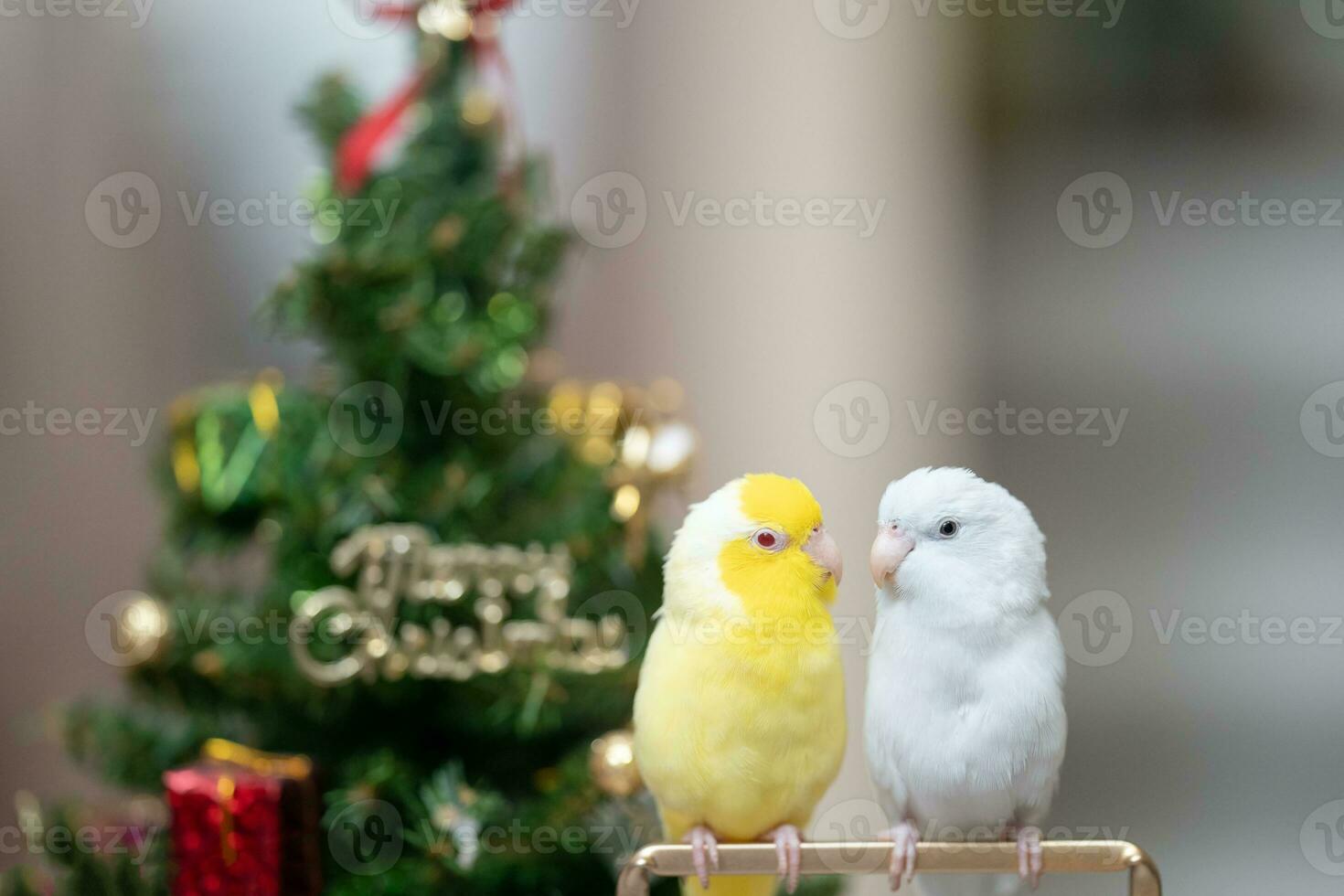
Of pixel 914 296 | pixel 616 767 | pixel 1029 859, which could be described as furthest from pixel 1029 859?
pixel 914 296

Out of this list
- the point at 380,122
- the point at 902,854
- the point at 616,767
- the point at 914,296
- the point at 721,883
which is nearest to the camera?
the point at 902,854

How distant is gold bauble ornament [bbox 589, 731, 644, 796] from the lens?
663 millimetres

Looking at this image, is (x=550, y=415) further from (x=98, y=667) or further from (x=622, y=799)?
(x=98, y=667)

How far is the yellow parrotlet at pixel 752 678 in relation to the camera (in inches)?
18.1

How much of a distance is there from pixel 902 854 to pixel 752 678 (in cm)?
9

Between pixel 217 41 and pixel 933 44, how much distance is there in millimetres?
785

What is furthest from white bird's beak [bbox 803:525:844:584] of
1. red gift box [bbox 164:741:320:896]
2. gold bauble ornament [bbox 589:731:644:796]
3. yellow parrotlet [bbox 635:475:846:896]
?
red gift box [bbox 164:741:320:896]

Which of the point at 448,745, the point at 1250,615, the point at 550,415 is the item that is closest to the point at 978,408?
the point at 1250,615

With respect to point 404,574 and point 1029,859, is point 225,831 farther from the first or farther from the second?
point 1029,859

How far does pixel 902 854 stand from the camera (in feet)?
1.34

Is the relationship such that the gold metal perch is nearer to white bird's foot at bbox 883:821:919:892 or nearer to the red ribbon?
white bird's foot at bbox 883:821:919:892

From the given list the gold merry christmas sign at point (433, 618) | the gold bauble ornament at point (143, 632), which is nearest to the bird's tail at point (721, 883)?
the gold merry christmas sign at point (433, 618)

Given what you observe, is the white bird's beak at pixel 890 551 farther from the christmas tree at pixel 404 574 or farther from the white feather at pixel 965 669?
the christmas tree at pixel 404 574

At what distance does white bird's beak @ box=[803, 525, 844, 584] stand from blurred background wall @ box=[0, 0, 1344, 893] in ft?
1.85
